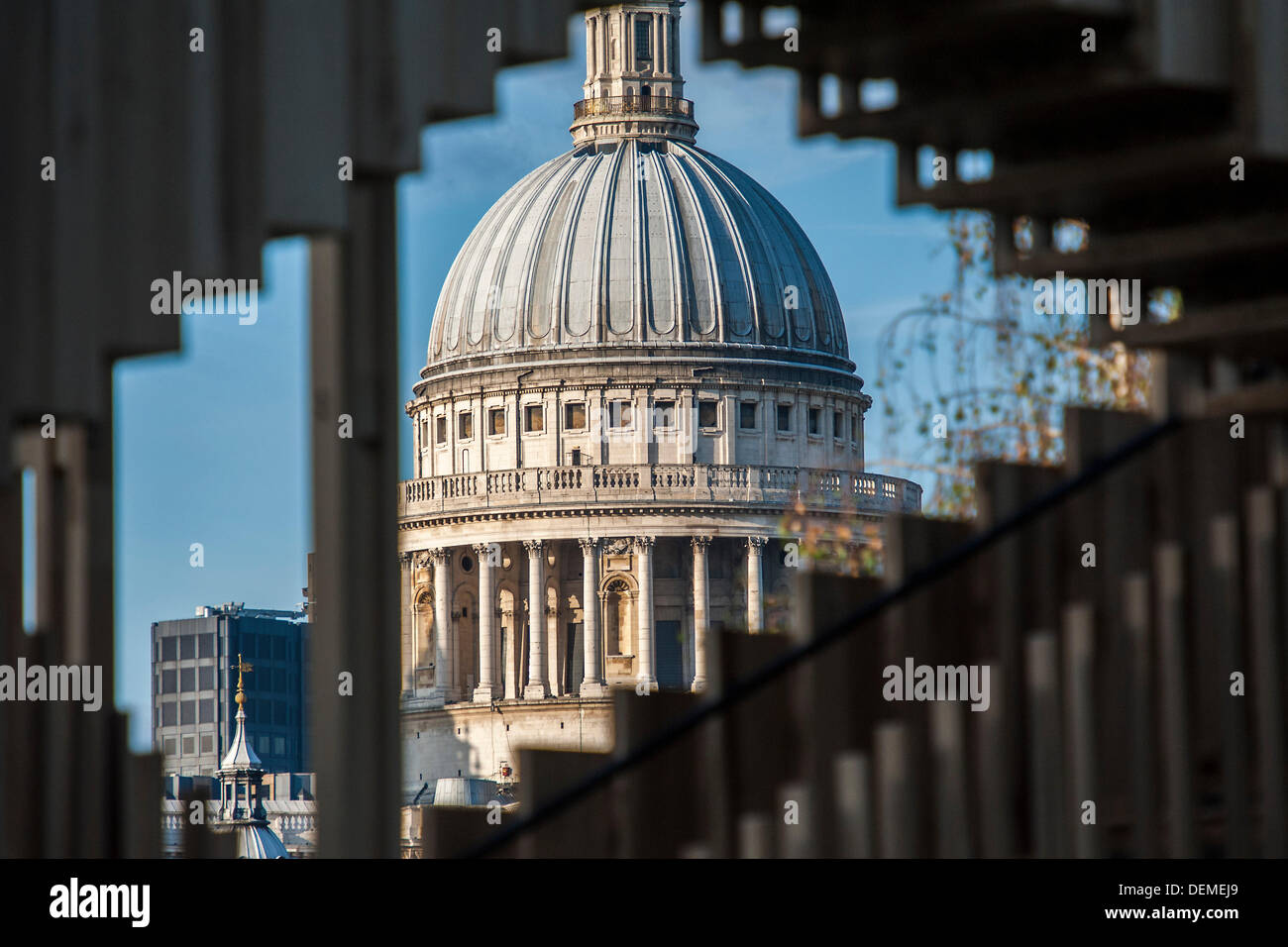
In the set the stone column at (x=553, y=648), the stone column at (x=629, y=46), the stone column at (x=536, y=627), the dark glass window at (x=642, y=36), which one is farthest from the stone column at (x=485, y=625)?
the dark glass window at (x=642, y=36)

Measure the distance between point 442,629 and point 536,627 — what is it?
4323mm

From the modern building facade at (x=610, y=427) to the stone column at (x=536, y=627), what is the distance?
11cm

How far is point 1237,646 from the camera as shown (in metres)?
11.2

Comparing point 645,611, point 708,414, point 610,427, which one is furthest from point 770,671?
point 708,414

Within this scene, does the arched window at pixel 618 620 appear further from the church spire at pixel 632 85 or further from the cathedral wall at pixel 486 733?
the church spire at pixel 632 85

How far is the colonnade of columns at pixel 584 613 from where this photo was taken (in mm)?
102438

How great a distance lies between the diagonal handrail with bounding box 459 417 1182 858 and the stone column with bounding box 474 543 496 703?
94350 millimetres

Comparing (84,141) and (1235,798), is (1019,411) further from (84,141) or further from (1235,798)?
(84,141)

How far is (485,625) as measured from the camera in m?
106

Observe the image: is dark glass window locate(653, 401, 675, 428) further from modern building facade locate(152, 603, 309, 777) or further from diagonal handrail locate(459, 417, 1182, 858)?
diagonal handrail locate(459, 417, 1182, 858)

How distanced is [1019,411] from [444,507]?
279 feet

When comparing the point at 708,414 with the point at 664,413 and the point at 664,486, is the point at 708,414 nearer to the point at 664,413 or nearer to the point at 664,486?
the point at 664,413

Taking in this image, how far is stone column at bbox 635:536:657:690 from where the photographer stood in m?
102
